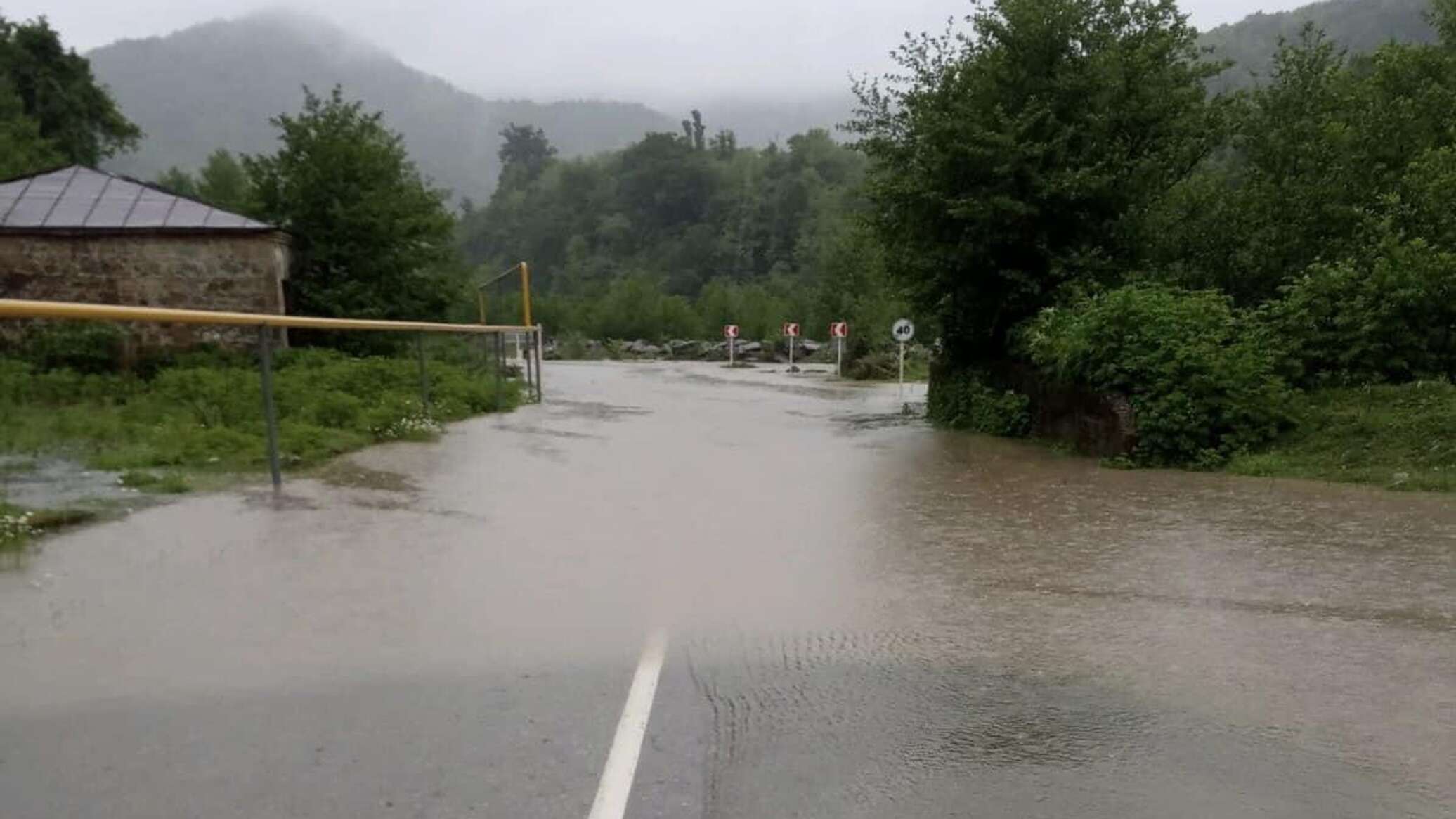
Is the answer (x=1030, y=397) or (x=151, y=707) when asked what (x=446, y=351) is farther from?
(x=151, y=707)

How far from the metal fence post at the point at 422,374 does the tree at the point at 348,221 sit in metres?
6.25

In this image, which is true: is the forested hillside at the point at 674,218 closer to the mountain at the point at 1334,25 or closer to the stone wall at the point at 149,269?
the mountain at the point at 1334,25

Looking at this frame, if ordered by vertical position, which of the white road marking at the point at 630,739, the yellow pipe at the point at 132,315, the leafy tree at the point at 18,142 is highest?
the leafy tree at the point at 18,142

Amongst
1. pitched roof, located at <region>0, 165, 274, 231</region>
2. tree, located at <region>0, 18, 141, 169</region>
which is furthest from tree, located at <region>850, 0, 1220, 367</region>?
tree, located at <region>0, 18, 141, 169</region>

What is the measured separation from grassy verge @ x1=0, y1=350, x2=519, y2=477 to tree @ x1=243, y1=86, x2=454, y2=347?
656 cm

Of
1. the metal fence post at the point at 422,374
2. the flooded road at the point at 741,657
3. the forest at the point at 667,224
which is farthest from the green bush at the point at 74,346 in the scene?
the forest at the point at 667,224

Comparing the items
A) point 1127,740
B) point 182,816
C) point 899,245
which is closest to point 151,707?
point 182,816

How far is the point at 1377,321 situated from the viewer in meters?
9.16

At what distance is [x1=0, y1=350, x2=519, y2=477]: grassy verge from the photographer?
18.1 feet

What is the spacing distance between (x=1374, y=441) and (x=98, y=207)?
17.8m

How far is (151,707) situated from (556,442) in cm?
708

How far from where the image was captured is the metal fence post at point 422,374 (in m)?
10.9

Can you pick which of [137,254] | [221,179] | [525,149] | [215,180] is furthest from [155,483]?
[525,149]

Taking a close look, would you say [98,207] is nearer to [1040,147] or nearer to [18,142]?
[1040,147]
